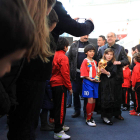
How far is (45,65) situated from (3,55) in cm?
72

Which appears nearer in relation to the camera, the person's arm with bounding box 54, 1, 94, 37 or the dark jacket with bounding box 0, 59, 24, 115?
the dark jacket with bounding box 0, 59, 24, 115

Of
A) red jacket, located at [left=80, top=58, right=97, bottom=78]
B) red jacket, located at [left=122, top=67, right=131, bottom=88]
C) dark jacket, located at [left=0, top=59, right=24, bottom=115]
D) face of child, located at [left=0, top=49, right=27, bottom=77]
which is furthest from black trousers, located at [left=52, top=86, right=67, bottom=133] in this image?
red jacket, located at [left=122, top=67, right=131, bottom=88]

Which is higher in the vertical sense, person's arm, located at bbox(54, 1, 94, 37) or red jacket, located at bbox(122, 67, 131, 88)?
person's arm, located at bbox(54, 1, 94, 37)

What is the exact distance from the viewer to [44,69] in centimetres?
104

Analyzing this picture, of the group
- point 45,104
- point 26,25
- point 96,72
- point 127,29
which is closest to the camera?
point 26,25

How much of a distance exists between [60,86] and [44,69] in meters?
1.07

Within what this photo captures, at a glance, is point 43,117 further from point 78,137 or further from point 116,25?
point 116,25

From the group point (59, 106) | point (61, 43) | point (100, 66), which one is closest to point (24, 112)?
point (59, 106)

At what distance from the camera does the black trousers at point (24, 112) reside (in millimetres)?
981

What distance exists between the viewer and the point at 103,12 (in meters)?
8.76

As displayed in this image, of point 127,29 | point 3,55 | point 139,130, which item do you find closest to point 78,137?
point 139,130

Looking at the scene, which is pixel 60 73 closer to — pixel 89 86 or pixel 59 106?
pixel 59 106

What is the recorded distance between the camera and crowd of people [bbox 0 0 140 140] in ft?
1.04

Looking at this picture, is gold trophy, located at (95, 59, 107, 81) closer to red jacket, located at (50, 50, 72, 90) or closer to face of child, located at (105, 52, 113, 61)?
face of child, located at (105, 52, 113, 61)
